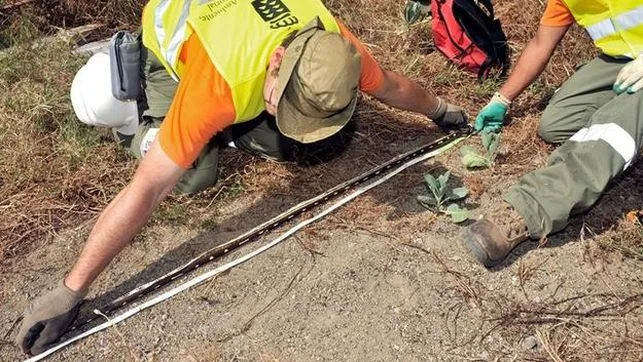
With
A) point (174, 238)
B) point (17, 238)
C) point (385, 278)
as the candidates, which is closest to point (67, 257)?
point (17, 238)

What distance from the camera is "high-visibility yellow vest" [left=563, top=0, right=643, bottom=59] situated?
2693mm

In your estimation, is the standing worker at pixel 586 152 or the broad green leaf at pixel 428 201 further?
the broad green leaf at pixel 428 201

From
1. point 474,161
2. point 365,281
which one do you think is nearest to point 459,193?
point 474,161

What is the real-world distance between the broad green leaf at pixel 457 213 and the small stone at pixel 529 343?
57 cm

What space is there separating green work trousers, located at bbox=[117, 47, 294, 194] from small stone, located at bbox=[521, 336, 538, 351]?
136 cm

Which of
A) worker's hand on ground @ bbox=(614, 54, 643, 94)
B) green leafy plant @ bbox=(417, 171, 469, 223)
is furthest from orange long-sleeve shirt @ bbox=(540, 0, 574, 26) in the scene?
green leafy plant @ bbox=(417, 171, 469, 223)

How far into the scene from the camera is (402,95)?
2801 mm

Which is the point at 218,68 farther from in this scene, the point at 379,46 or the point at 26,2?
the point at 26,2

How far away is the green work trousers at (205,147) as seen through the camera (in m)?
2.90

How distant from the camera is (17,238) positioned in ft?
9.32

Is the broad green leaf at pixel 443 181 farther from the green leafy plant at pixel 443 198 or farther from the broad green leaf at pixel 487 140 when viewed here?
the broad green leaf at pixel 487 140

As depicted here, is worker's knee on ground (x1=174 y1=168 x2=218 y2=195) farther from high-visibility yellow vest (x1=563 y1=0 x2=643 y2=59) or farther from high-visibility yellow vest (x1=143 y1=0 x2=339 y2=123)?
high-visibility yellow vest (x1=563 y1=0 x2=643 y2=59)

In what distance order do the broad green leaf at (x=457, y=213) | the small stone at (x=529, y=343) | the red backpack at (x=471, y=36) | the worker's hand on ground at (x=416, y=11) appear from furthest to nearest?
the worker's hand on ground at (x=416, y=11) → the red backpack at (x=471, y=36) → the broad green leaf at (x=457, y=213) → the small stone at (x=529, y=343)

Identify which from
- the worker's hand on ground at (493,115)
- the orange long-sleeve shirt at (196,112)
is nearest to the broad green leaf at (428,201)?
the worker's hand on ground at (493,115)
